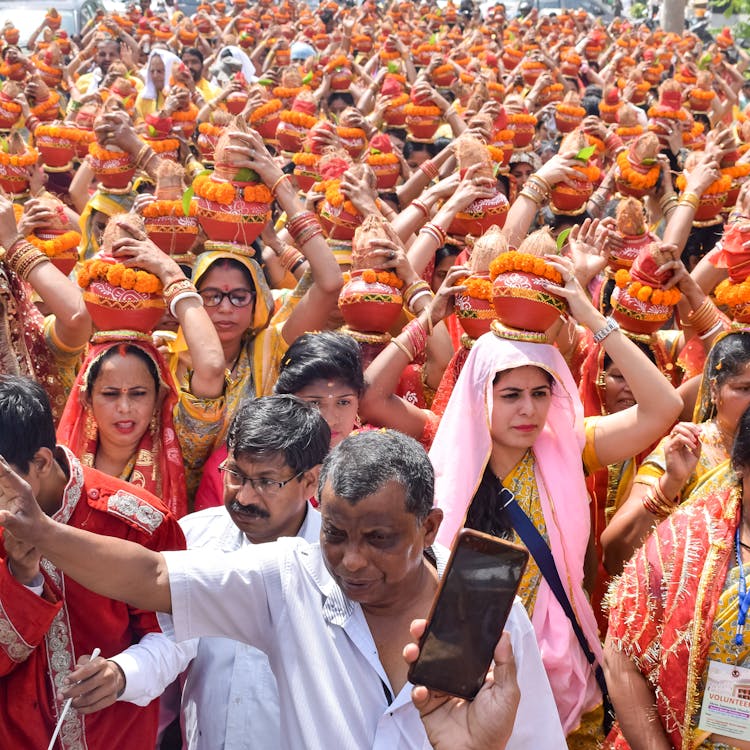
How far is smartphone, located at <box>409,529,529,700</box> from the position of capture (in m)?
1.79

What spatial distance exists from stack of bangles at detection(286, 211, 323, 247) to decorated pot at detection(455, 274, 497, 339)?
2.24 ft

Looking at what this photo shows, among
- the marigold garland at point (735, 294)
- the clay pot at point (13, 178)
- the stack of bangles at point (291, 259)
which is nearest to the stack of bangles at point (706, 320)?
the marigold garland at point (735, 294)

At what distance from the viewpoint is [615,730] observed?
9.04ft

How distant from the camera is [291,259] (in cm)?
491

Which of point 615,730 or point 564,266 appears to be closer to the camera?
point 615,730

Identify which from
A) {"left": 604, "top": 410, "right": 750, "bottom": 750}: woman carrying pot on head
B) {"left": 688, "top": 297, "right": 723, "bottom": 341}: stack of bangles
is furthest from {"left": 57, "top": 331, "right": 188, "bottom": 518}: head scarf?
{"left": 688, "top": 297, "right": 723, "bottom": 341}: stack of bangles

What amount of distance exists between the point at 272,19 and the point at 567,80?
6.35m

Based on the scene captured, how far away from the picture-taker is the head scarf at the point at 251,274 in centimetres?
401

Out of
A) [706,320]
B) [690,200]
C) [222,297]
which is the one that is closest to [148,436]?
[222,297]

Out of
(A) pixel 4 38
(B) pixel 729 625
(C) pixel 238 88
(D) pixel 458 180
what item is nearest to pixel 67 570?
(B) pixel 729 625

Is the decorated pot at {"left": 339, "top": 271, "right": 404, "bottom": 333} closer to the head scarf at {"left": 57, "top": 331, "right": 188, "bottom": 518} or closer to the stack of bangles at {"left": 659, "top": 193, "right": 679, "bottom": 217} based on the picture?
the head scarf at {"left": 57, "top": 331, "right": 188, "bottom": 518}

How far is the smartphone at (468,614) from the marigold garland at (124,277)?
1952 mm

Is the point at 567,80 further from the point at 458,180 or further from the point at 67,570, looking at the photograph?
the point at 67,570

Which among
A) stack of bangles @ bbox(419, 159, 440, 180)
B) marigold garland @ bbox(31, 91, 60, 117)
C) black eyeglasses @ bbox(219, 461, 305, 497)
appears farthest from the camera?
marigold garland @ bbox(31, 91, 60, 117)
